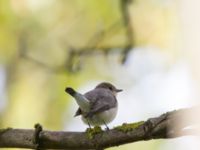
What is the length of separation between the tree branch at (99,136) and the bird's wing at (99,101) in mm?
840

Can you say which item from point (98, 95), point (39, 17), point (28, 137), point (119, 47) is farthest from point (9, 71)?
point (28, 137)

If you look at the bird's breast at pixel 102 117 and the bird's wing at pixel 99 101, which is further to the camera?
the bird's wing at pixel 99 101

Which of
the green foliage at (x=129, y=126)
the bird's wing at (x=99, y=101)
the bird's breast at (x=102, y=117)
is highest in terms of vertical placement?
the bird's wing at (x=99, y=101)

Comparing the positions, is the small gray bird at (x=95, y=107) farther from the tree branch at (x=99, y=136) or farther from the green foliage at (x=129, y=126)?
the green foliage at (x=129, y=126)

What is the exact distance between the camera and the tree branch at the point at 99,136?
1.41 meters

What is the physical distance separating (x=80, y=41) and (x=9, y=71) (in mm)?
870

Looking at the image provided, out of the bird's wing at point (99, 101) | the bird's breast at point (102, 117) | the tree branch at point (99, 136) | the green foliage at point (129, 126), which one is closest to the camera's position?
the tree branch at point (99, 136)

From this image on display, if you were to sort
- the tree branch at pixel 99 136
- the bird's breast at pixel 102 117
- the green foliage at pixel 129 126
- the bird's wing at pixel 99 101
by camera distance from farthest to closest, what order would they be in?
the bird's wing at pixel 99 101 → the bird's breast at pixel 102 117 → the green foliage at pixel 129 126 → the tree branch at pixel 99 136

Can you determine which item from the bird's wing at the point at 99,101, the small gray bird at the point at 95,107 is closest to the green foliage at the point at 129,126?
the small gray bird at the point at 95,107

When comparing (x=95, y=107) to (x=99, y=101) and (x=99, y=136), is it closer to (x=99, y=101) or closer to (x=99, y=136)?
(x=99, y=101)

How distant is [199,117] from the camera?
27.6 inches

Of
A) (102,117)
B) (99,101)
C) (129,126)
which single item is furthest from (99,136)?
(99,101)

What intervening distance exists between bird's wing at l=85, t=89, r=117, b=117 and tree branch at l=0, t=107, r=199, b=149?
2.76 ft

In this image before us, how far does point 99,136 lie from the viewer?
1.68 m
